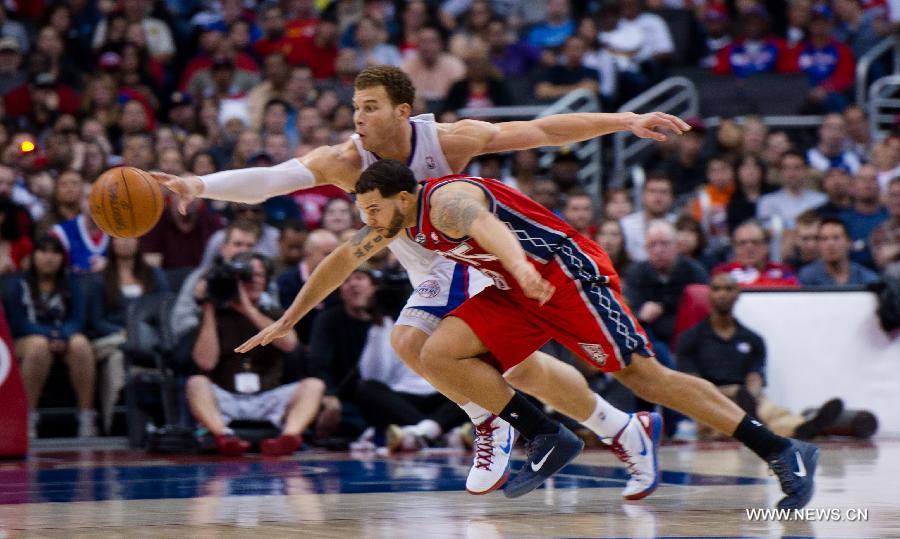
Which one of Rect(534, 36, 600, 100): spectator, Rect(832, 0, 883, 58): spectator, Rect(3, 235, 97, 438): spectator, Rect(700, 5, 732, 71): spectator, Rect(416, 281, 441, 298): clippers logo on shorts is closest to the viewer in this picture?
Rect(416, 281, 441, 298): clippers logo on shorts

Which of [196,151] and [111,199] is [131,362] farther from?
[111,199]

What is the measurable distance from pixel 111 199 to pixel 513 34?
410 inches

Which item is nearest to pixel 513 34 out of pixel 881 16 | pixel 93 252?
pixel 881 16

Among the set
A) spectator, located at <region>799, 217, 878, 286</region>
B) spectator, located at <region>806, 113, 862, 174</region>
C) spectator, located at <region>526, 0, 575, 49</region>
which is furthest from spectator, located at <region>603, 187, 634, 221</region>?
spectator, located at <region>526, 0, 575, 49</region>

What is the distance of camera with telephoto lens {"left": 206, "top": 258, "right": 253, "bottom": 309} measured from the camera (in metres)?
9.50

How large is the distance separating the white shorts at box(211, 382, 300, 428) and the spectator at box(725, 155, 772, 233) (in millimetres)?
4553

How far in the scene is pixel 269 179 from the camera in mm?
5969

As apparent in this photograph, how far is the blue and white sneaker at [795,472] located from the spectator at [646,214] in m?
5.56

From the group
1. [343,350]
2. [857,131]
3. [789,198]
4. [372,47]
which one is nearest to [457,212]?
[343,350]

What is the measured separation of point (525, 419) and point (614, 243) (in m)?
4.55

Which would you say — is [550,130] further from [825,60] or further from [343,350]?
[825,60]

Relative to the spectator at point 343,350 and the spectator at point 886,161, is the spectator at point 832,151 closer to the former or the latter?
the spectator at point 886,161

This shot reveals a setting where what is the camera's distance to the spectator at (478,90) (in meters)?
13.6

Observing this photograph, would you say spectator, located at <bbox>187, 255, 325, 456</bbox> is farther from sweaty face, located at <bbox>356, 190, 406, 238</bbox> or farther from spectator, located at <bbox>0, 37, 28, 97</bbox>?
spectator, located at <bbox>0, 37, 28, 97</bbox>
